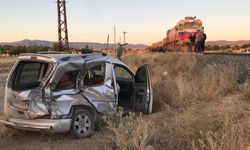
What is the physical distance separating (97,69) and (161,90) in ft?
10.6

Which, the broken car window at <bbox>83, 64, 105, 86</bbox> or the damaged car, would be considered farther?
the broken car window at <bbox>83, 64, 105, 86</bbox>

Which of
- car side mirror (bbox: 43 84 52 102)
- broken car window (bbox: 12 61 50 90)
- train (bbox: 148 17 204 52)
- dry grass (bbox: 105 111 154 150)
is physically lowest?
dry grass (bbox: 105 111 154 150)

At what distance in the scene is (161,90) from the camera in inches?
Result: 453

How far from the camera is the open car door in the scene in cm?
963

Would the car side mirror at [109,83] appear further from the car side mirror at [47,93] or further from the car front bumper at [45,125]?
the car side mirror at [47,93]

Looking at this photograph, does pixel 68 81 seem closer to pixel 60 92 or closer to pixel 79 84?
pixel 79 84

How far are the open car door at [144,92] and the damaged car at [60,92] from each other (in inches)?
36.0

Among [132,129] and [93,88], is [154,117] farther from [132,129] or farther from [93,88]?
[132,129]

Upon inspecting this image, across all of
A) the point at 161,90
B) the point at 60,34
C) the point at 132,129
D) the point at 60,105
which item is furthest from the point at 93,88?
the point at 60,34

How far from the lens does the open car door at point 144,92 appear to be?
963cm

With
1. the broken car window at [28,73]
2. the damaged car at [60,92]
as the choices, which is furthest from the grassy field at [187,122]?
the broken car window at [28,73]

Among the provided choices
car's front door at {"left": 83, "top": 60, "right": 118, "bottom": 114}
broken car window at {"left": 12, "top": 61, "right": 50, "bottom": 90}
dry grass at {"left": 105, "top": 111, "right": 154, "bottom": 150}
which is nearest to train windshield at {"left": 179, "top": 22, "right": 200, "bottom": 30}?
car's front door at {"left": 83, "top": 60, "right": 118, "bottom": 114}

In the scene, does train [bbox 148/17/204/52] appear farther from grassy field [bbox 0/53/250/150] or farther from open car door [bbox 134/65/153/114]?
open car door [bbox 134/65/153/114]

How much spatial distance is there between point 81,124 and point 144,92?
7.34ft
